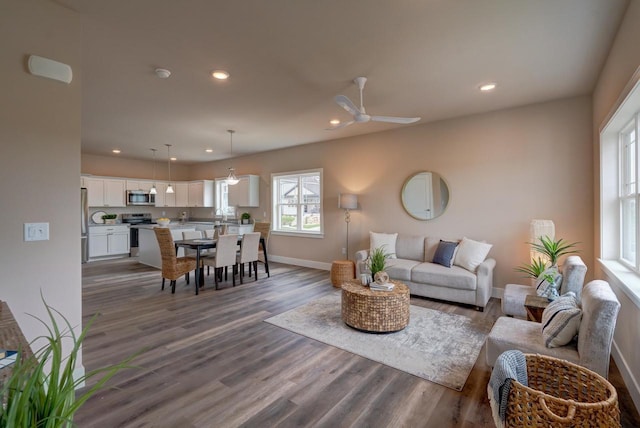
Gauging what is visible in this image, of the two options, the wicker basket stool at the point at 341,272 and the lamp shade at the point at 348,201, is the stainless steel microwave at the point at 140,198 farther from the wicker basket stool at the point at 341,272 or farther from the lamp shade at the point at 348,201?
the wicker basket stool at the point at 341,272

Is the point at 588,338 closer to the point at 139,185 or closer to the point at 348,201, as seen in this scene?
the point at 348,201

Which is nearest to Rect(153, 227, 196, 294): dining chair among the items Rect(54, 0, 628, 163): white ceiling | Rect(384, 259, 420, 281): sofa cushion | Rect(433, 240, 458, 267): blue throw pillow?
Rect(54, 0, 628, 163): white ceiling

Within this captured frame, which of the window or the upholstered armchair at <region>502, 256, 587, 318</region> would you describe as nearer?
the upholstered armchair at <region>502, 256, 587, 318</region>

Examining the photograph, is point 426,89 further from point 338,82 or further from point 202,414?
point 202,414

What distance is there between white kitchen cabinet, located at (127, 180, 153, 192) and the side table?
9.23m

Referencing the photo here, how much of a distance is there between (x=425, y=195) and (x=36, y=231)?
15.9 feet

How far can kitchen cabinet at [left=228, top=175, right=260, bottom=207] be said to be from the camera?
774cm

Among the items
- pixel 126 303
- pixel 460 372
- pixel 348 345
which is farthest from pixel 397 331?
pixel 126 303

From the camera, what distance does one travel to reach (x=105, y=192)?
8.12m

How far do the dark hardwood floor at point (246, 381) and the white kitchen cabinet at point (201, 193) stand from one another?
5262 mm

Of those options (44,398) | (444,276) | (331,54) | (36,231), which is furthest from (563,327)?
(36,231)

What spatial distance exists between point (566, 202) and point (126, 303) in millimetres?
6089

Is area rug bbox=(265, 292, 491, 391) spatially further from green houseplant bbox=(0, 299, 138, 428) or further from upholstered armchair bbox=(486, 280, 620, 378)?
green houseplant bbox=(0, 299, 138, 428)

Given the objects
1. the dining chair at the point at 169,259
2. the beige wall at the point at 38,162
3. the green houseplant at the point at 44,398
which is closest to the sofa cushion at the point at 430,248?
the dining chair at the point at 169,259
